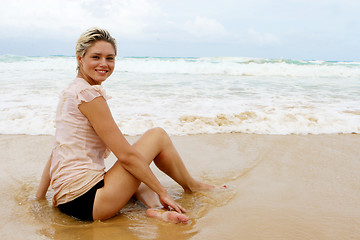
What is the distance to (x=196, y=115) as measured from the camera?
6016 mm

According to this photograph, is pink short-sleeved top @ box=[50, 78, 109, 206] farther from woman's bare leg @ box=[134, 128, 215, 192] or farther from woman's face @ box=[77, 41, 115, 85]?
woman's bare leg @ box=[134, 128, 215, 192]

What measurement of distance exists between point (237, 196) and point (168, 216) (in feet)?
2.60

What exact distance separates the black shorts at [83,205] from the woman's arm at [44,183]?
38cm

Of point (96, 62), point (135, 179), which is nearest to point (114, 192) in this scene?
point (135, 179)

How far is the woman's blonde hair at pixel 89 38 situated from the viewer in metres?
2.33

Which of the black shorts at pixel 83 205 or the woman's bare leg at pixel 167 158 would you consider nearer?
the black shorts at pixel 83 205

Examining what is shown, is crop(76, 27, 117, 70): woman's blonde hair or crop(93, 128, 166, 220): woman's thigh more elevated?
crop(76, 27, 117, 70): woman's blonde hair

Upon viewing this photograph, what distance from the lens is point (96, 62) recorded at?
2.40 m

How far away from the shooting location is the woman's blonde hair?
233cm

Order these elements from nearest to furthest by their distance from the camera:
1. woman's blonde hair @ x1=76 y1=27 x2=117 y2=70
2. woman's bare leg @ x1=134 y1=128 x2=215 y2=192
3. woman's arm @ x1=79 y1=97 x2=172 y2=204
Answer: woman's arm @ x1=79 y1=97 x2=172 y2=204 < woman's blonde hair @ x1=76 y1=27 x2=117 y2=70 < woman's bare leg @ x1=134 y1=128 x2=215 y2=192

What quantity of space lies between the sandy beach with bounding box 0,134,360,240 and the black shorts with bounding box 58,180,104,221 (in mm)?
72

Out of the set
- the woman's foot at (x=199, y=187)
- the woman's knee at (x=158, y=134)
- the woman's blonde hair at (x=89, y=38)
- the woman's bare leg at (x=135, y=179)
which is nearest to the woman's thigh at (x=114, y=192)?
the woman's bare leg at (x=135, y=179)

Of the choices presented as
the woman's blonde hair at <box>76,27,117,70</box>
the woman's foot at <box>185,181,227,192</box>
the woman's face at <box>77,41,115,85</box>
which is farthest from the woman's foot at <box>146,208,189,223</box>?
the woman's blonde hair at <box>76,27,117,70</box>

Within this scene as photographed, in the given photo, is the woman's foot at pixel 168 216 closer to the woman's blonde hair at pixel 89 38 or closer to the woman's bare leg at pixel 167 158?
the woman's bare leg at pixel 167 158
